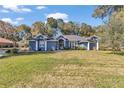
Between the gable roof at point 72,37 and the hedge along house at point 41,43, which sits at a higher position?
the gable roof at point 72,37

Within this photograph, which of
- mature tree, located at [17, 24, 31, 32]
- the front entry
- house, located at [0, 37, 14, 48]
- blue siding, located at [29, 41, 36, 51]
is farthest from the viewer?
the front entry

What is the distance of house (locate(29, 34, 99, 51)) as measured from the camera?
876 inches

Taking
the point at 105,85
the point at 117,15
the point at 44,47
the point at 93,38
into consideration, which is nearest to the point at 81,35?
the point at 93,38

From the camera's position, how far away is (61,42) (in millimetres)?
23734

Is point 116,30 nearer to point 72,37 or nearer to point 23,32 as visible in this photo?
point 23,32

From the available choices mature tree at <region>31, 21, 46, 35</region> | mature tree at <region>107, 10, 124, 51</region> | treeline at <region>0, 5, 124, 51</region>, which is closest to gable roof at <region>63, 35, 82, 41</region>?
treeline at <region>0, 5, 124, 51</region>

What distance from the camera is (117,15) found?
1506 centimetres

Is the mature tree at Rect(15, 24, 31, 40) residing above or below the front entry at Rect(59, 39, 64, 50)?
above

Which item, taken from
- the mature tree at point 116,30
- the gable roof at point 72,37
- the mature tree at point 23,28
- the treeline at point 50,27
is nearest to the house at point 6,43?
the treeline at point 50,27

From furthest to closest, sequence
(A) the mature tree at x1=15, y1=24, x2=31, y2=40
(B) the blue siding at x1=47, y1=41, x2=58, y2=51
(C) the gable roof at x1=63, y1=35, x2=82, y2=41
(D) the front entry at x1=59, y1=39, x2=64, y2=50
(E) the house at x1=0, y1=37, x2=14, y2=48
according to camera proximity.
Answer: (D) the front entry at x1=59, y1=39, x2=64, y2=50, (C) the gable roof at x1=63, y1=35, x2=82, y2=41, (B) the blue siding at x1=47, y1=41, x2=58, y2=51, (E) the house at x1=0, y1=37, x2=14, y2=48, (A) the mature tree at x1=15, y1=24, x2=31, y2=40

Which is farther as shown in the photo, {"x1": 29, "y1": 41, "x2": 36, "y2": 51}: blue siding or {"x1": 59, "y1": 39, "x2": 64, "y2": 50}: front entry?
{"x1": 59, "y1": 39, "x2": 64, "y2": 50}: front entry

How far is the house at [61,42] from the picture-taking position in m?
22.3

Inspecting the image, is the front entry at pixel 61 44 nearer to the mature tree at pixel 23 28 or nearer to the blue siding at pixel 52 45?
the blue siding at pixel 52 45

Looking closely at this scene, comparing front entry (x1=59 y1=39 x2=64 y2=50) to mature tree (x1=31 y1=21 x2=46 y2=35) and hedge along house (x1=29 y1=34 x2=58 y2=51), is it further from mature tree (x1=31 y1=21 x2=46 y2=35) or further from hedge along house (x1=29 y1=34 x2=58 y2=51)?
mature tree (x1=31 y1=21 x2=46 y2=35)
